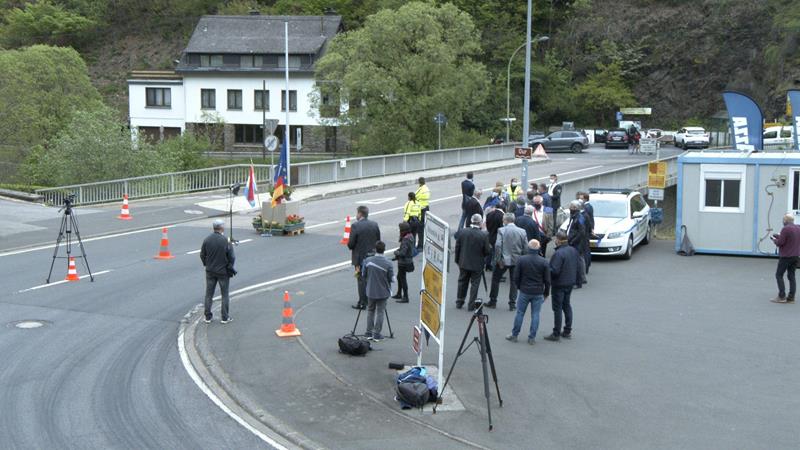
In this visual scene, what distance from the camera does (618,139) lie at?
62594 mm

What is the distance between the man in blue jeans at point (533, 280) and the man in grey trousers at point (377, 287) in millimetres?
1979

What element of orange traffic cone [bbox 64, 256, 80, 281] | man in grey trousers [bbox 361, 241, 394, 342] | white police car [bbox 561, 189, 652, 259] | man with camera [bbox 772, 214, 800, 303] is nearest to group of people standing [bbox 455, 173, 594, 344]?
white police car [bbox 561, 189, 652, 259]

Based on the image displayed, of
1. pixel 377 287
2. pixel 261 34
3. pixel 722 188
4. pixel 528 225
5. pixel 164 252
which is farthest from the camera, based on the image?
pixel 261 34

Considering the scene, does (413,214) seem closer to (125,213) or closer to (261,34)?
(125,213)

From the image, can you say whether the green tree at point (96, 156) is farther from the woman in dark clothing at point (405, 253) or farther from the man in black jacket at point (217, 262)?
the woman in dark clothing at point (405, 253)

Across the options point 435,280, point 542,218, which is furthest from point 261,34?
point 435,280

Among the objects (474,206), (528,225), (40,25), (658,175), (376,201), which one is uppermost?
(40,25)

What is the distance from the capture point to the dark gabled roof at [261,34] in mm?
70375

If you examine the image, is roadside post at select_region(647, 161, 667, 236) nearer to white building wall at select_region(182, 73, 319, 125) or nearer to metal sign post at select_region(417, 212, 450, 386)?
metal sign post at select_region(417, 212, 450, 386)

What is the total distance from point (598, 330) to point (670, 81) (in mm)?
66072

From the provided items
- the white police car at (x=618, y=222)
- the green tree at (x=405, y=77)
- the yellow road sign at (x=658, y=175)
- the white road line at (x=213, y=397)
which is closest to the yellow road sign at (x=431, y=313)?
the white road line at (x=213, y=397)

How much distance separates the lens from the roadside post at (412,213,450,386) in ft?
35.9

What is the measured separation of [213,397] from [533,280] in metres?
5.07

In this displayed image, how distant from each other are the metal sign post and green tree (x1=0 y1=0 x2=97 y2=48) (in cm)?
8820
